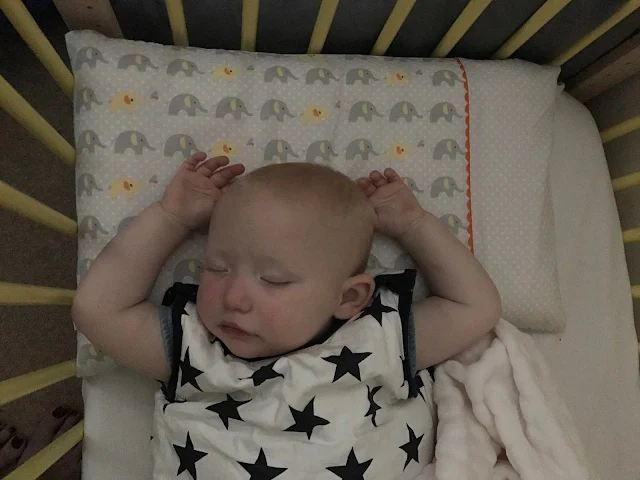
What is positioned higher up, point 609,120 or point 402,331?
point 609,120

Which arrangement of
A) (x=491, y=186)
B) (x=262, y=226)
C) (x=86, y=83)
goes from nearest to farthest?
1. (x=262, y=226)
2. (x=86, y=83)
3. (x=491, y=186)

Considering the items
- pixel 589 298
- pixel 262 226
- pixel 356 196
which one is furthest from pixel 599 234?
pixel 262 226

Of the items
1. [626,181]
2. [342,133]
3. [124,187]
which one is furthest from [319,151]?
[626,181]

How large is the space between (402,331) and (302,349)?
131 mm

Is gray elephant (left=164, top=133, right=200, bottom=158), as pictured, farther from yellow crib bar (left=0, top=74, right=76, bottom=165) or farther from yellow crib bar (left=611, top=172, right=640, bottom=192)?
yellow crib bar (left=611, top=172, right=640, bottom=192)

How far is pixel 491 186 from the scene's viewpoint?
0.94 meters

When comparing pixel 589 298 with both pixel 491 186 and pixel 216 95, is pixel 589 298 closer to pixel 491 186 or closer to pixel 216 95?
pixel 491 186

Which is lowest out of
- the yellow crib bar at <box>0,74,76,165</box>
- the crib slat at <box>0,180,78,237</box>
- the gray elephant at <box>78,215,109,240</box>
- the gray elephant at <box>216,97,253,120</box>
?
the gray elephant at <box>78,215,109,240</box>

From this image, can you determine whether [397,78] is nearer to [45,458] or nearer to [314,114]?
[314,114]

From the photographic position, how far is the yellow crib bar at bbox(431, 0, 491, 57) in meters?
0.89

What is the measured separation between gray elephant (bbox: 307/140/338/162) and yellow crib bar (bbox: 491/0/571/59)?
0.33 m

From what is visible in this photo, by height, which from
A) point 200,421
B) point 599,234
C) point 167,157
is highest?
point 167,157

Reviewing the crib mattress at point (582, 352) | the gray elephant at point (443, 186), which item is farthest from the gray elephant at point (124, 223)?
the gray elephant at point (443, 186)

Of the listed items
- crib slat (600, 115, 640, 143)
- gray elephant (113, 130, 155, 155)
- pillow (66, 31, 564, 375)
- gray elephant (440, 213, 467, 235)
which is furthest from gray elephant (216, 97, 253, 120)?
crib slat (600, 115, 640, 143)
